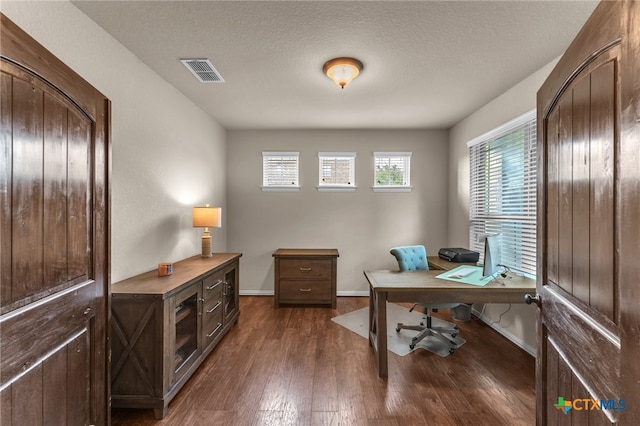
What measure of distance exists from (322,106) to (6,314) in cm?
315

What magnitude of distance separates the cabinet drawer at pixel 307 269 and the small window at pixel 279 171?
4.00 ft

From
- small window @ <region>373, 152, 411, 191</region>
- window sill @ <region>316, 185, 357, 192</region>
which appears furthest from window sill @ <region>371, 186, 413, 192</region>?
window sill @ <region>316, 185, 357, 192</region>

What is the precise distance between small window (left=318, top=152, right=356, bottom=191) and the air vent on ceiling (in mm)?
2028

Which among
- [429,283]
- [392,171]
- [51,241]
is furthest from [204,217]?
[392,171]

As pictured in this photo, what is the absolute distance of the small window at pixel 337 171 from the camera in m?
4.38

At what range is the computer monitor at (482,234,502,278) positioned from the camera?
228 cm

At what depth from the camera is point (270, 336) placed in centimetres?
301

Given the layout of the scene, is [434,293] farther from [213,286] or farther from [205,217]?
[205,217]

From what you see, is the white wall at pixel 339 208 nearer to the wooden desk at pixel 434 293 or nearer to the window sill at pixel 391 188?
the window sill at pixel 391 188

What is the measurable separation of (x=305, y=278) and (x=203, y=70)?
277 centimetres

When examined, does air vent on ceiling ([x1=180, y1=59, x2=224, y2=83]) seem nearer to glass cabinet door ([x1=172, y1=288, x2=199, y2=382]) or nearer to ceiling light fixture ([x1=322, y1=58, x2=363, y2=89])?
ceiling light fixture ([x1=322, y1=58, x2=363, y2=89])

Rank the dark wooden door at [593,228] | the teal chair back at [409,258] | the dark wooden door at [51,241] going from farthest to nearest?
the teal chair back at [409,258]
the dark wooden door at [51,241]
the dark wooden door at [593,228]

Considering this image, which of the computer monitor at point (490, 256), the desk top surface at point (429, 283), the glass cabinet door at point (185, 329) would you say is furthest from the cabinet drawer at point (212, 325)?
the computer monitor at point (490, 256)

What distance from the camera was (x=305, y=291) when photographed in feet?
12.8
